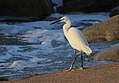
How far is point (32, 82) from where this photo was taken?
7645 mm

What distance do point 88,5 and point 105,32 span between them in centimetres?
1457

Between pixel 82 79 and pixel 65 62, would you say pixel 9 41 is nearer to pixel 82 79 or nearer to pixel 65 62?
pixel 65 62

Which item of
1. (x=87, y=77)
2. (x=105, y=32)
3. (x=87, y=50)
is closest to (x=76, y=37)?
(x=87, y=50)

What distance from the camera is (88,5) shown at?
3072 centimetres

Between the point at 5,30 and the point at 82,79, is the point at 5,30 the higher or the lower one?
the lower one

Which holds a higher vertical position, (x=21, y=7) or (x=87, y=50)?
(x=87, y=50)

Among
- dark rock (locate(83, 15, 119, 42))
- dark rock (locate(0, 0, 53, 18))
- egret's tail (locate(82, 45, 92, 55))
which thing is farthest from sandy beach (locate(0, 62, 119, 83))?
dark rock (locate(0, 0, 53, 18))

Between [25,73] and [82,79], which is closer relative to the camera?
[82,79]

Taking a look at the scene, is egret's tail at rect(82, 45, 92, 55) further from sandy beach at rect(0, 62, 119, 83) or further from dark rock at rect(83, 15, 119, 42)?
dark rock at rect(83, 15, 119, 42)

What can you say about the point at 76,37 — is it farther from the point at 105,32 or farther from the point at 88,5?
the point at 88,5

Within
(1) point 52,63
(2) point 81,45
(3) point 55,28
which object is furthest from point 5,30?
(2) point 81,45

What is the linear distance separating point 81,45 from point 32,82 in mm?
1509

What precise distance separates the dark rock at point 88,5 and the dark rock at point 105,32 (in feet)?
45.9

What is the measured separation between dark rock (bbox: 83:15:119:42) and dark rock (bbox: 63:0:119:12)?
13991 millimetres
